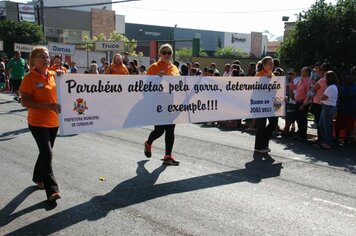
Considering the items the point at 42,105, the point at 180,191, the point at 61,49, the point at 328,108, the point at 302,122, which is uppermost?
the point at 61,49

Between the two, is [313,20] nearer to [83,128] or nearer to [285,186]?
[285,186]

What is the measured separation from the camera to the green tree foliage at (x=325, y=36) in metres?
14.8

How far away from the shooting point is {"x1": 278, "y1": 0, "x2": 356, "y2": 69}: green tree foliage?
1481 cm

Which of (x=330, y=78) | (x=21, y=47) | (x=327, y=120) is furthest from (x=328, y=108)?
(x=21, y=47)

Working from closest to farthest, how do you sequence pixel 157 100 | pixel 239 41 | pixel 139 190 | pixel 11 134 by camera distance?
1. pixel 139 190
2. pixel 157 100
3. pixel 11 134
4. pixel 239 41

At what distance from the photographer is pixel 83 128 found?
6332 mm

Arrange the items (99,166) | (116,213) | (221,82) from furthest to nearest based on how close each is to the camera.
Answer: (221,82)
(99,166)
(116,213)

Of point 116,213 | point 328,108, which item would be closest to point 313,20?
point 328,108

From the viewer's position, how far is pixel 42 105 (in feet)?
17.6

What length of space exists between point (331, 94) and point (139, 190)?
5398 millimetres

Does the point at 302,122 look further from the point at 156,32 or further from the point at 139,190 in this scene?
the point at 156,32

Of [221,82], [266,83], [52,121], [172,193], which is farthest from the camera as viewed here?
[266,83]

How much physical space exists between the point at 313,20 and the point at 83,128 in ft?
38.0

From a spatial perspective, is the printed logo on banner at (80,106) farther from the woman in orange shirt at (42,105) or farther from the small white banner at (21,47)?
the small white banner at (21,47)
